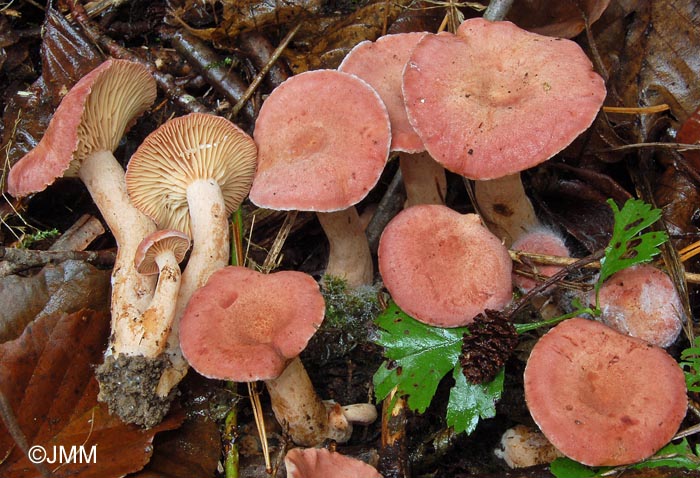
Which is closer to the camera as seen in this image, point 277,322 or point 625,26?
point 277,322

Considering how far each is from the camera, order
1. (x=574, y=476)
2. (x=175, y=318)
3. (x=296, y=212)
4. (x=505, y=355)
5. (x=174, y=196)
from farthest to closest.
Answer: (x=296, y=212), (x=174, y=196), (x=175, y=318), (x=505, y=355), (x=574, y=476)

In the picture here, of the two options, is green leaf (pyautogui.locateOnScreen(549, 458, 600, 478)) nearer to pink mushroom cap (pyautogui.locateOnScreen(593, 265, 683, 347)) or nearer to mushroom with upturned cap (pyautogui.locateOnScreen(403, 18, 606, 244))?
pink mushroom cap (pyautogui.locateOnScreen(593, 265, 683, 347))

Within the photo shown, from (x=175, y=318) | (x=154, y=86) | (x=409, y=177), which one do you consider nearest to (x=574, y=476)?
(x=409, y=177)

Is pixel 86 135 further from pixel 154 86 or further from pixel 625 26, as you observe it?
pixel 625 26

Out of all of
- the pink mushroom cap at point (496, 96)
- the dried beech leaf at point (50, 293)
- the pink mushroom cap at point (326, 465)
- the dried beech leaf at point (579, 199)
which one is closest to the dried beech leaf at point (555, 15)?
the pink mushroom cap at point (496, 96)

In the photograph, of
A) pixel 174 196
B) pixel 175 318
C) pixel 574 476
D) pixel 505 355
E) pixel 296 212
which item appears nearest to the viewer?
pixel 574 476

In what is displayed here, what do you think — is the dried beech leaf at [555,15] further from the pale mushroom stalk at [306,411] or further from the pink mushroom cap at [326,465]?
the pink mushroom cap at [326,465]
